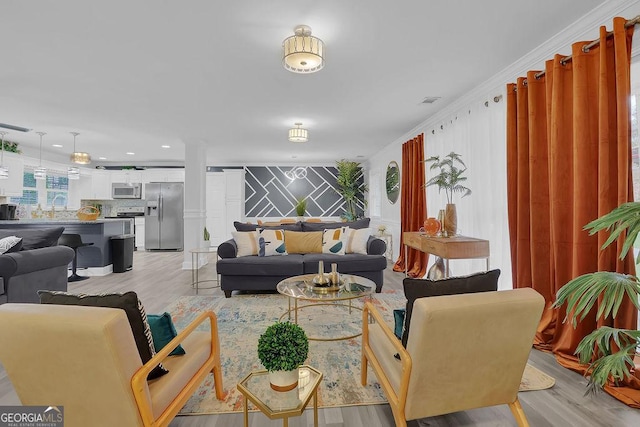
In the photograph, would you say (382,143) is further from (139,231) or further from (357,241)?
(139,231)

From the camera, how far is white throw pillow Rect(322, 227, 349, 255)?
4.43m

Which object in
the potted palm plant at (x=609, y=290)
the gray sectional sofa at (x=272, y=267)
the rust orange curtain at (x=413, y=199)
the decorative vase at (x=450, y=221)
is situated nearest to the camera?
the potted palm plant at (x=609, y=290)

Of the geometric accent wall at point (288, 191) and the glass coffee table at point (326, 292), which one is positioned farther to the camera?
the geometric accent wall at point (288, 191)

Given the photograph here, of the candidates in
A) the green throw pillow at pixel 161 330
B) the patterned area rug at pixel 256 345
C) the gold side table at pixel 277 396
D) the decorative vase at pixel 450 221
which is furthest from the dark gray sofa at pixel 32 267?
the decorative vase at pixel 450 221

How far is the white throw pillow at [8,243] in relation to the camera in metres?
2.98

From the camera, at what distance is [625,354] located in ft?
4.44

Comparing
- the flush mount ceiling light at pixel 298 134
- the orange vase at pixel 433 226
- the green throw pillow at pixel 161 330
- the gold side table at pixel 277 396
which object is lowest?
the gold side table at pixel 277 396

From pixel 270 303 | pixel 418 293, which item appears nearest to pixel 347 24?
pixel 418 293

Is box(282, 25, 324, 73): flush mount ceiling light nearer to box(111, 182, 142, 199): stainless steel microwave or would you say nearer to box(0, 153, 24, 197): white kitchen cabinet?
box(0, 153, 24, 197): white kitchen cabinet

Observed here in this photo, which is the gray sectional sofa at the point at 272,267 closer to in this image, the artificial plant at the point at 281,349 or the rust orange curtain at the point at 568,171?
the rust orange curtain at the point at 568,171

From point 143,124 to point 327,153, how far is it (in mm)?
3887

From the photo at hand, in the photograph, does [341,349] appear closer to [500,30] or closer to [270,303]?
[270,303]

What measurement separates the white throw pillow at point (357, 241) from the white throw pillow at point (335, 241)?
7 cm

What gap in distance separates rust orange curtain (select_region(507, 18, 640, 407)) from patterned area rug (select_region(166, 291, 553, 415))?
0.70 meters
